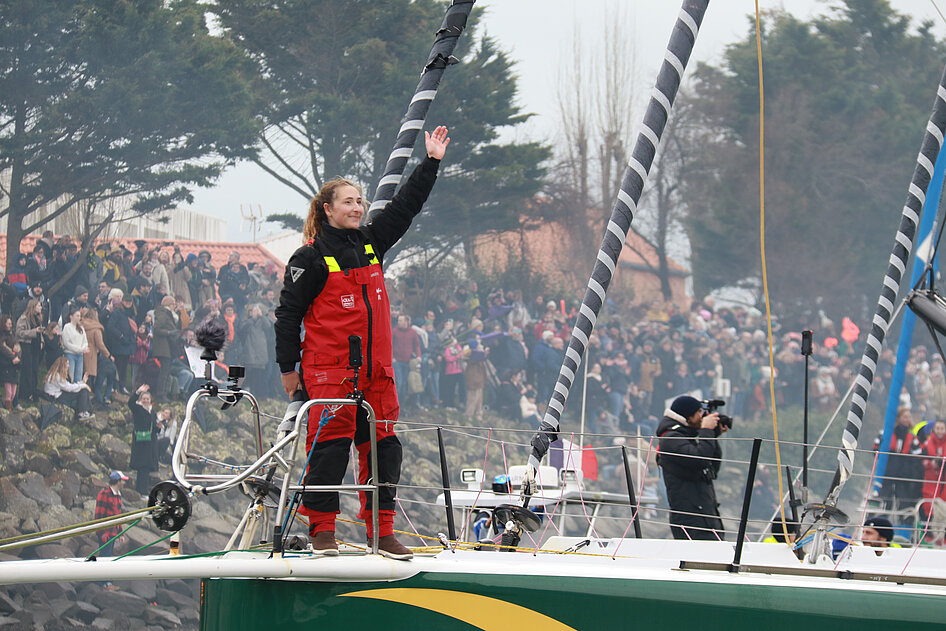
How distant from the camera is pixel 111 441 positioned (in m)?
12.0

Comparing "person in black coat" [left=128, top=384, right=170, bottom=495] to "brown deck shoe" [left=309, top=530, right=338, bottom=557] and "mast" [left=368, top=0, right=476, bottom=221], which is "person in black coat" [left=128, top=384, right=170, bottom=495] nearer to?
"mast" [left=368, top=0, right=476, bottom=221]

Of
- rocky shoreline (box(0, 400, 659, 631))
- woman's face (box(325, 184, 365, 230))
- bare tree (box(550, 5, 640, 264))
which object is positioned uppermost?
bare tree (box(550, 5, 640, 264))

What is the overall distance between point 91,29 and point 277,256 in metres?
4.92

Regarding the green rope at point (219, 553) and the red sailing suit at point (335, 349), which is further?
the red sailing suit at point (335, 349)

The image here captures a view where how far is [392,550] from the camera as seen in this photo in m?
2.92

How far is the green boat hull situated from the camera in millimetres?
2762

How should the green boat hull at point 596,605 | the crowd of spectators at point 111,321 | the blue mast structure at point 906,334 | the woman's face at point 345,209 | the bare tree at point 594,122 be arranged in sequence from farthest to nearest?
the bare tree at point 594,122 < the crowd of spectators at point 111,321 < the blue mast structure at point 906,334 < the woman's face at point 345,209 < the green boat hull at point 596,605

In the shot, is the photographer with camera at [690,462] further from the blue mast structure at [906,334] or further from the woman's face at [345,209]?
the blue mast structure at [906,334]

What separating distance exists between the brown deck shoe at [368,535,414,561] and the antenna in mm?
15347

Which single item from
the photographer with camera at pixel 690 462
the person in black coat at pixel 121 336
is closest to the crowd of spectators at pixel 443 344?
the person in black coat at pixel 121 336

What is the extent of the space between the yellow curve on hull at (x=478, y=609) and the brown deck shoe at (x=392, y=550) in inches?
4.5

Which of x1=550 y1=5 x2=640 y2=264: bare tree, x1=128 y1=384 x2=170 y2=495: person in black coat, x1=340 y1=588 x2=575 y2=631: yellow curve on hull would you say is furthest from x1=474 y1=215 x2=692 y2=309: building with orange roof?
x1=340 y1=588 x2=575 y2=631: yellow curve on hull

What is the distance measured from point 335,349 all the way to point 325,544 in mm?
599

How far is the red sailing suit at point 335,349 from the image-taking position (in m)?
2.96
